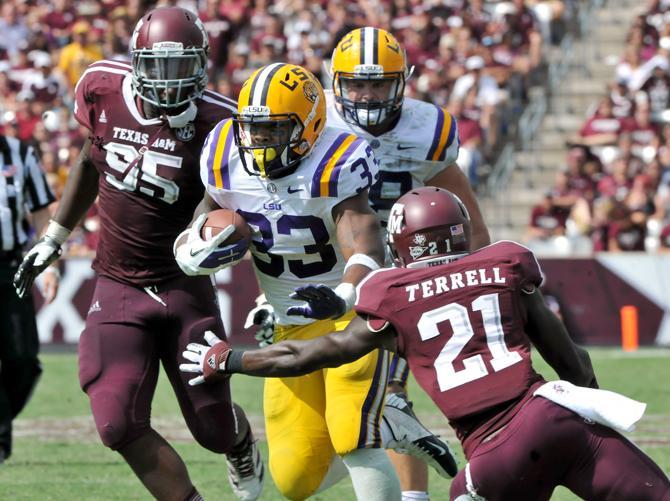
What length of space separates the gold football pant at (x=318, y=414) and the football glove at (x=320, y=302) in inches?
18.3

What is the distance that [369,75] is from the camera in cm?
539

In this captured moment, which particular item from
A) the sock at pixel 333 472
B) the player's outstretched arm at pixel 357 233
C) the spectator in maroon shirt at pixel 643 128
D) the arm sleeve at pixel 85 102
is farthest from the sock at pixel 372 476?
the spectator in maroon shirt at pixel 643 128

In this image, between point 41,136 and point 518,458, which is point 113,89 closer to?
point 518,458

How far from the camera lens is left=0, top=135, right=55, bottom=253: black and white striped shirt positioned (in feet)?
23.8

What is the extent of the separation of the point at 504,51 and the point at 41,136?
546cm

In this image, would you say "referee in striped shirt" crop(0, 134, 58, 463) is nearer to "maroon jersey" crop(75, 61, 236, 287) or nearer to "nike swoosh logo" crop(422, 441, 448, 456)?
"maroon jersey" crop(75, 61, 236, 287)

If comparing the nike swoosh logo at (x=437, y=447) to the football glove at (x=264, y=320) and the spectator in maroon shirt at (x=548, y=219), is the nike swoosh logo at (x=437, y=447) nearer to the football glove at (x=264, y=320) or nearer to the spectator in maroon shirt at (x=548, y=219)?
the football glove at (x=264, y=320)

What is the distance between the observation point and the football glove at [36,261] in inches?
215

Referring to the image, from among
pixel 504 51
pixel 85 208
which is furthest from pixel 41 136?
pixel 85 208

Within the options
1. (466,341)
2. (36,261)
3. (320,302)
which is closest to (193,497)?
(320,302)

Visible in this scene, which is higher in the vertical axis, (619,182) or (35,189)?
(35,189)

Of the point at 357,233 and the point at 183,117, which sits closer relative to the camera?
the point at 357,233

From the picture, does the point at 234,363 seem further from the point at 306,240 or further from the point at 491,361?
the point at 491,361

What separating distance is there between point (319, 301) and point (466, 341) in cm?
58
